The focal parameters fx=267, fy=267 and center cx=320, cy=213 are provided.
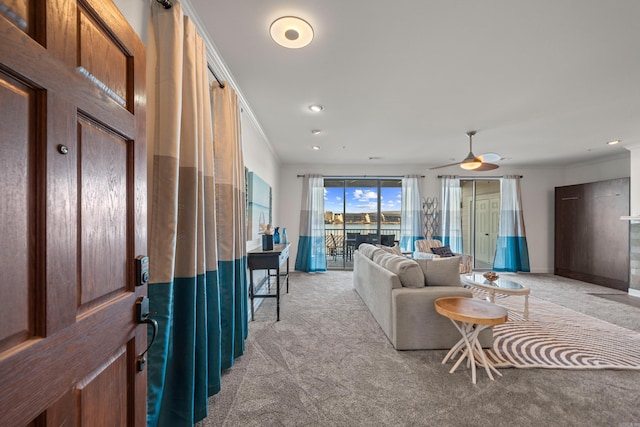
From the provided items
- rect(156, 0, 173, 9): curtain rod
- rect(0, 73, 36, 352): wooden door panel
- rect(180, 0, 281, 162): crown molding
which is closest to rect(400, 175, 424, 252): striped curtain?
rect(180, 0, 281, 162): crown molding

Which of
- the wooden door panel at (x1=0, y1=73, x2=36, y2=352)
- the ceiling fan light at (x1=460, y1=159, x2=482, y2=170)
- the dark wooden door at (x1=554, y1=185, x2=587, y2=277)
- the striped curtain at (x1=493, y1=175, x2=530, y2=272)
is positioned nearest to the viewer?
the wooden door panel at (x1=0, y1=73, x2=36, y2=352)

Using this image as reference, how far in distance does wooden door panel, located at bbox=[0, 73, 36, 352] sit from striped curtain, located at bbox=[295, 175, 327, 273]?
5.63 metres

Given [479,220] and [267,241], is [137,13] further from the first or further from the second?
[479,220]

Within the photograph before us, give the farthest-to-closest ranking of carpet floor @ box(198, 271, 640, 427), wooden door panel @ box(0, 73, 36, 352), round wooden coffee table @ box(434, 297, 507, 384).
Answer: round wooden coffee table @ box(434, 297, 507, 384)
carpet floor @ box(198, 271, 640, 427)
wooden door panel @ box(0, 73, 36, 352)

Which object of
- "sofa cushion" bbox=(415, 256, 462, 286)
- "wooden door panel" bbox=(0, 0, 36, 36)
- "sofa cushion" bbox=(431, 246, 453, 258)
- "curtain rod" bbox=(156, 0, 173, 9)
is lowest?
"sofa cushion" bbox=(431, 246, 453, 258)

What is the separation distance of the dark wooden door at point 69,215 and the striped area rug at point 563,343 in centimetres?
277

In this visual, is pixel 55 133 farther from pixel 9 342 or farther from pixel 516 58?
pixel 516 58

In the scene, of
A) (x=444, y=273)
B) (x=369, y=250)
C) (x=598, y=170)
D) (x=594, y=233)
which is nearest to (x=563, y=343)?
(x=444, y=273)

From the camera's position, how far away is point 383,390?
76.8 inches

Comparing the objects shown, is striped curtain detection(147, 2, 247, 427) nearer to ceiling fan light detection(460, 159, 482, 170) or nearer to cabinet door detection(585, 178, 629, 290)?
ceiling fan light detection(460, 159, 482, 170)

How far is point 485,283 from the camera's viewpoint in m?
3.45

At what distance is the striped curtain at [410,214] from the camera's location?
621 centimetres

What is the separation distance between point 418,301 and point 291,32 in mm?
2473

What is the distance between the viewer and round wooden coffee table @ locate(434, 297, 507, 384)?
2.03 meters
